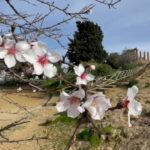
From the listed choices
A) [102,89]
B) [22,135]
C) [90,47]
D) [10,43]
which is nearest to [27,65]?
[10,43]

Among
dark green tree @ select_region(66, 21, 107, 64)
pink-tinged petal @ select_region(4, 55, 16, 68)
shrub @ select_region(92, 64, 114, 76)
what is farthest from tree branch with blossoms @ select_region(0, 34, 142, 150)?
dark green tree @ select_region(66, 21, 107, 64)

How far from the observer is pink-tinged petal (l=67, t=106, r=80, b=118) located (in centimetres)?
137

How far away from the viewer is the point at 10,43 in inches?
57.4

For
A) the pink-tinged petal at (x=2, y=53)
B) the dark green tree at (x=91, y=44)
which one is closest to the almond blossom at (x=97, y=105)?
the pink-tinged petal at (x=2, y=53)

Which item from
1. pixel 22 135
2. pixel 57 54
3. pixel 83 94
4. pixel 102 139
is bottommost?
pixel 22 135

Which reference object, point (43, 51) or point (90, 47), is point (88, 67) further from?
point (90, 47)

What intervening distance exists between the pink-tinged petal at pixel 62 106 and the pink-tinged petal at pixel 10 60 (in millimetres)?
152

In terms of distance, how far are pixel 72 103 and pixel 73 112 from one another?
23mm

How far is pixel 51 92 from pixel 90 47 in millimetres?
22006

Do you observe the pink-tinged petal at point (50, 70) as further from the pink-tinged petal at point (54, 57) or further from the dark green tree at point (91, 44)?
the dark green tree at point (91, 44)

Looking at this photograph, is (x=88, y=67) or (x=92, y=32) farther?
(x=92, y=32)

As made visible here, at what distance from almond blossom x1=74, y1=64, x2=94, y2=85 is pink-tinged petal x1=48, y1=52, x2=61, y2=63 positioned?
69mm

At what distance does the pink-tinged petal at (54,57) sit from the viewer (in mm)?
1427

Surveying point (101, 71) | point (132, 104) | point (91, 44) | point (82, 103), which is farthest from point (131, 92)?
point (91, 44)
